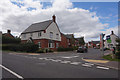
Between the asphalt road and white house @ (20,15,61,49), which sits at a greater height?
white house @ (20,15,61,49)

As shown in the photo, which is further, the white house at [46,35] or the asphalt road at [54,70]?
the white house at [46,35]

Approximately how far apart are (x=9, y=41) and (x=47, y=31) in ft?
56.5

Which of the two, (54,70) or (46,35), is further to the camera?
(46,35)

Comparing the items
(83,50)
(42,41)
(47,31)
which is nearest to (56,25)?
(47,31)

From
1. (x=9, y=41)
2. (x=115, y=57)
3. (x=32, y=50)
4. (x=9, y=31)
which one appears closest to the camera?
(x=115, y=57)

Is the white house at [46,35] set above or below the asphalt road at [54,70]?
above

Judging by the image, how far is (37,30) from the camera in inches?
1187

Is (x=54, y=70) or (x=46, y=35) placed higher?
(x=46, y=35)

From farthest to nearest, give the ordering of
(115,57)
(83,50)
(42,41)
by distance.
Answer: (42,41) → (83,50) → (115,57)

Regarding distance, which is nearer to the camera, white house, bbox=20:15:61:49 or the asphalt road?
the asphalt road

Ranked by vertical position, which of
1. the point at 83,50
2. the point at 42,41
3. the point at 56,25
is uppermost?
the point at 56,25

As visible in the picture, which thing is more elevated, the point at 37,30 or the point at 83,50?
the point at 37,30

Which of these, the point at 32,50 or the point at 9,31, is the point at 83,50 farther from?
the point at 9,31

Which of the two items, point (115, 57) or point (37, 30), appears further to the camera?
point (37, 30)
